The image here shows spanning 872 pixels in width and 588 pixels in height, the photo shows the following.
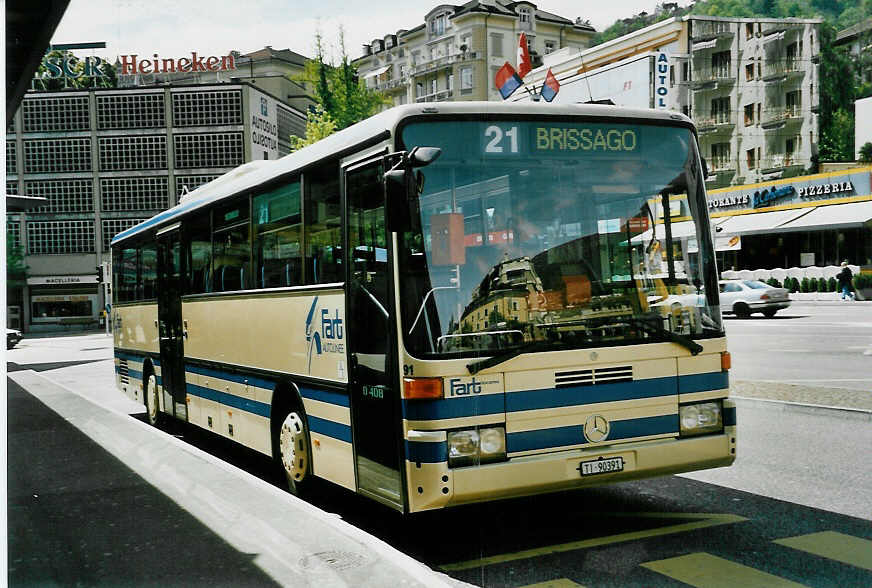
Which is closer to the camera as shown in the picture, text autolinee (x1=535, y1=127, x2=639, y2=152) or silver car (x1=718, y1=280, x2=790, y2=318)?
text autolinee (x1=535, y1=127, x2=639, y2=152)

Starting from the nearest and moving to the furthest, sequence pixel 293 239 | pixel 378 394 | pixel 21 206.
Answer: pixel 378 394 < pixel 293 239 < pixel 21 206

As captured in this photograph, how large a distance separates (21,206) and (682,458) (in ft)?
32.7

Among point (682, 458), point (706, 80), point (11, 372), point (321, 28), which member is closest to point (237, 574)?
point (682, 458)

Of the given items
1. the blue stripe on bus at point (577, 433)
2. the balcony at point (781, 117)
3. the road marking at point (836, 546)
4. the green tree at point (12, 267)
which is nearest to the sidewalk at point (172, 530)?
the blue stripe on bus at point (577, 433)

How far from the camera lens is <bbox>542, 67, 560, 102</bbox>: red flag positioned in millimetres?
11002

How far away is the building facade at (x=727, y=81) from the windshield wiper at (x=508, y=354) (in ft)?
7.33

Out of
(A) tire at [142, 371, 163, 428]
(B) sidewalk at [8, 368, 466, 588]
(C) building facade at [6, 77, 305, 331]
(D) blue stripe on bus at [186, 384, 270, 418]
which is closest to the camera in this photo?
(B) sidewalk at [8, 368, 466, 588]

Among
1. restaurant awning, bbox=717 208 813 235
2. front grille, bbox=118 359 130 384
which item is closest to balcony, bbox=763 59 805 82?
front grille, bbox=118 359 130 384

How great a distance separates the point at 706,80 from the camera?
27.2 metres

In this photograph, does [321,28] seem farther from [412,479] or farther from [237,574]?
[237,574]

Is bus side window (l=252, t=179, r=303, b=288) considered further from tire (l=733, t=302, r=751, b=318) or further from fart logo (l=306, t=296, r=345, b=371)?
tire (l=733, t=302, r=751, b=318)

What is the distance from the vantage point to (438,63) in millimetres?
9555

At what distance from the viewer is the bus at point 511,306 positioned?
5816 mm

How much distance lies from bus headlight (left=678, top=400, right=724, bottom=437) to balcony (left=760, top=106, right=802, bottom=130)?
17.8 m
